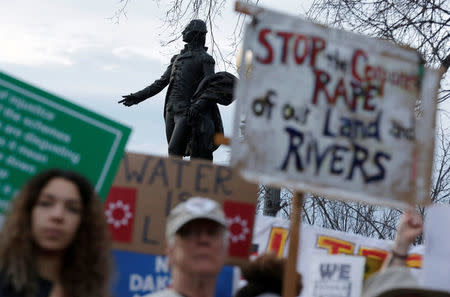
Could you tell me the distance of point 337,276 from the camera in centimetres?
432

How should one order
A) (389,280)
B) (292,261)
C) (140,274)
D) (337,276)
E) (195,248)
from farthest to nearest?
(337,276) < (140,274) < (389,280) < (292,261) < (195,248)

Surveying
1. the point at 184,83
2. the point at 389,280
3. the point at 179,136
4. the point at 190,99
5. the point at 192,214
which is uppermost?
the point at 184,83

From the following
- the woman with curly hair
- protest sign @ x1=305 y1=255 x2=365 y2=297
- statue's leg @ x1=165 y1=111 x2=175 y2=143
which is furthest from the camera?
statue's leg @ x1=165 y1=111 x2=175 y2=143

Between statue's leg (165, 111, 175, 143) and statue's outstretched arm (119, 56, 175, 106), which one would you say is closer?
statue's outstretched arm (119, 56, 175, 106)

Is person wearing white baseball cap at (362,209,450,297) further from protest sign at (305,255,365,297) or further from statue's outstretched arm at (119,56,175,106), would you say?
statue's outstretched arm at (119,56,175,106)

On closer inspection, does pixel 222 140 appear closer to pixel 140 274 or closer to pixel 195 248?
pixel 195 248

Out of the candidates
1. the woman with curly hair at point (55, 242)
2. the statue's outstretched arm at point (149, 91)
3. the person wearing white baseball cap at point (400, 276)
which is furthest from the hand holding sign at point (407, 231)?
the statue's outstretched arm at point (149, 91)

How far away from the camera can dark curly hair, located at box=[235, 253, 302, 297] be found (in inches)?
132

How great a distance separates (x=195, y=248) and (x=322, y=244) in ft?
9.95

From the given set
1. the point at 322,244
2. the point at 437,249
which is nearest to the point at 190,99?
the point at 322,244

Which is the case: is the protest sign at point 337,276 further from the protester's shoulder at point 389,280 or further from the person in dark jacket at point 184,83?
the person in dark jacket at point 184,83

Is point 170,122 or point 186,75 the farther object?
point 170,122

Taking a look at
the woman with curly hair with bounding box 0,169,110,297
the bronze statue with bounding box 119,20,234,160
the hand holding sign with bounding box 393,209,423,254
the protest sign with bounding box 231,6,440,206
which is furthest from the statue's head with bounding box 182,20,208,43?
the woman with curly hair with bounding box 0,169,110,297

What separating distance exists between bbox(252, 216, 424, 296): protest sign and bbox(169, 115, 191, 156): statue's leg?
8.67ft
